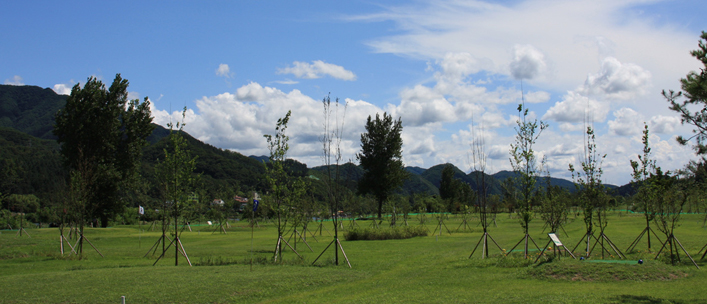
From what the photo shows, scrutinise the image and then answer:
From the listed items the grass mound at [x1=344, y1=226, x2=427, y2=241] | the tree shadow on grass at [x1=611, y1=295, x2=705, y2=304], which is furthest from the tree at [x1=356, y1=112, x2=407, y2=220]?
the tree shadow on grass at [x1=611, y1=295, x2=705, y2=304]

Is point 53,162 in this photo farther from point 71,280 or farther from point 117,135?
point 71,280

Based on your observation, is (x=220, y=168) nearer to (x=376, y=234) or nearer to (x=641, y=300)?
(x=376, y=234)

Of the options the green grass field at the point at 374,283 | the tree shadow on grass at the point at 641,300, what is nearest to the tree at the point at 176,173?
the green grass field at the point at 374,283

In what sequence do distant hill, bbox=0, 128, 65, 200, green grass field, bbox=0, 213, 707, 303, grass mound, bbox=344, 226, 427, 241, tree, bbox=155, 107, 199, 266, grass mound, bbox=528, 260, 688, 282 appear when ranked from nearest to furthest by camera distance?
1. green grass field, bbox=0, 213, 707, 303
2. grass mound, bbox=528, 260, 688, 282
3. tree, bbox=155, 107, 199, 266
4. grass mound, bbox=344, 226, 427, 241
5. distant hill, bbox=0, 128, 65, 200

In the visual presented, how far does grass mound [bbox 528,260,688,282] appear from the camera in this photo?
1357 centimetres

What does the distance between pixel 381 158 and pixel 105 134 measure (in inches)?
1503

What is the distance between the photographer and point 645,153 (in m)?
19.5

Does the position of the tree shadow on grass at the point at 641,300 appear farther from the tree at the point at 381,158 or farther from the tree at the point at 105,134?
the tree at the point at 381,158

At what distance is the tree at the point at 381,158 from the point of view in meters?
67.1

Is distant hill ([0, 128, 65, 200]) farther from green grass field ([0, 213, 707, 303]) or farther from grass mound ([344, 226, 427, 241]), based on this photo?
green grass field ([0, 213, 707, 303])

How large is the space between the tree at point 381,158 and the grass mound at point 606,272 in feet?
169

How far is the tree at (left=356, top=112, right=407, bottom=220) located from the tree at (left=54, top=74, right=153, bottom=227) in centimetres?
3211

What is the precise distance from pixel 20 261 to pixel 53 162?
115 meters

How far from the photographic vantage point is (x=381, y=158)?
67250 millimetres
